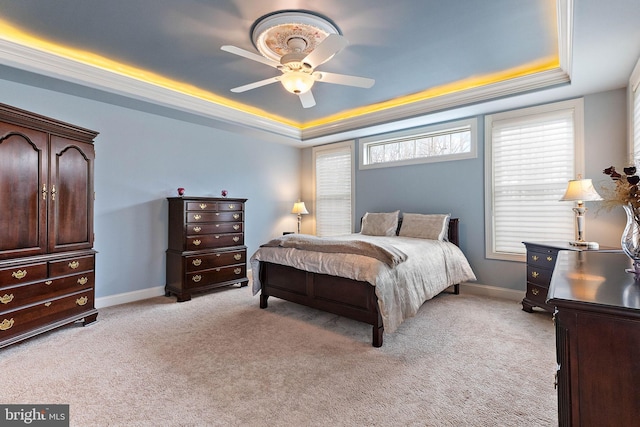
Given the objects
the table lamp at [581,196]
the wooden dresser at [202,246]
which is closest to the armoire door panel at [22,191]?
the wooden dresser at [202,246]

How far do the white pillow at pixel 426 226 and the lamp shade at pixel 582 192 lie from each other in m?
1.38

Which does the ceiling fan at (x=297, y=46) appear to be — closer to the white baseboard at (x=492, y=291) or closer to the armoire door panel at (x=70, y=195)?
the armoire door panel at (x=70, y=195)

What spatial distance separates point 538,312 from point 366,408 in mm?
2695

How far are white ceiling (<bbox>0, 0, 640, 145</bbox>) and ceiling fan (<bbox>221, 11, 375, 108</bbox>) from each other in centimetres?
8

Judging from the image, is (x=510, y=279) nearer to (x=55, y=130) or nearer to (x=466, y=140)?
(x=466, y=140)

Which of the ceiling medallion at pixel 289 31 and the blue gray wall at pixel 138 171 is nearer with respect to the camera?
the ceiling medallion at pixel 289 31

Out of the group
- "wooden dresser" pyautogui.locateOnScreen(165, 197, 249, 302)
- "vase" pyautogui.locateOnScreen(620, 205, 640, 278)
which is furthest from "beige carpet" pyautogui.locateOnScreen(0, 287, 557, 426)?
"vase" pyautogui.locateOnScreen(620, 205, 640, 278)

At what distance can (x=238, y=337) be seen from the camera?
278cm

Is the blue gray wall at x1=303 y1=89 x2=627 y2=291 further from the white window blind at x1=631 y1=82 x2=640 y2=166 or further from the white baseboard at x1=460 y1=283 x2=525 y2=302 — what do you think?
the white window blind at x1=631 y1=82 x2=640 y2=166

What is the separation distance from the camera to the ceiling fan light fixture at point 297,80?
264 centimetres

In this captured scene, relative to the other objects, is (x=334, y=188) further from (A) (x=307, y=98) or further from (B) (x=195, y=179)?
(A) (x=307, y=98)

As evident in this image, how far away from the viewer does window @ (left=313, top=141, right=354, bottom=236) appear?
18.7 feet

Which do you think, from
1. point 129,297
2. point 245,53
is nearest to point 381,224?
point 245,53

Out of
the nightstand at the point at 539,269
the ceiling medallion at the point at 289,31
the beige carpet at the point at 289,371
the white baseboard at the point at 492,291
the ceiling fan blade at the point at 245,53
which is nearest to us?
the beige carpet at the point at 289,371
